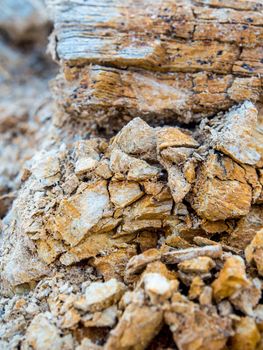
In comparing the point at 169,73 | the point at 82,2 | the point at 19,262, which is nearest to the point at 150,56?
the point at 169,73

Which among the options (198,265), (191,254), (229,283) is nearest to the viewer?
(229,283)

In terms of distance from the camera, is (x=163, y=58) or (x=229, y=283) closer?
(x=229, y=283)

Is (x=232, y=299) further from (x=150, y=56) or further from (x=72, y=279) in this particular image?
(x=150, y=56)

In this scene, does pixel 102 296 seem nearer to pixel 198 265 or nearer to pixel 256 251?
pixel 198 265

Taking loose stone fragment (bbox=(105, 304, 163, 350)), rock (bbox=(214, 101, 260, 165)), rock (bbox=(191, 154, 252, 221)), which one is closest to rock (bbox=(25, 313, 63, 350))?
loose stone fragment (bbox=(105, 304, 163, 350))

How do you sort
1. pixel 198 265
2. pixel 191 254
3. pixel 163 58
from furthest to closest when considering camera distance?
pixel 163 58
pixel 191 254
pixel 198 265

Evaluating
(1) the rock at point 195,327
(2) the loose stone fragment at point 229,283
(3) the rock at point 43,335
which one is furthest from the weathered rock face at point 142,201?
(1) the rock at point 195,327

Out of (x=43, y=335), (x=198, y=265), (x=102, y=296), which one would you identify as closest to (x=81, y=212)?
(x=102, y=296)

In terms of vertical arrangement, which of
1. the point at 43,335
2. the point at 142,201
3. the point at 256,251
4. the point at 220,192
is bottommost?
the point at 43,335

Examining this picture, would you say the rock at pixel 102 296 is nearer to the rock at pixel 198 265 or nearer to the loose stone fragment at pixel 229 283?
the rock at pixel 198 265
